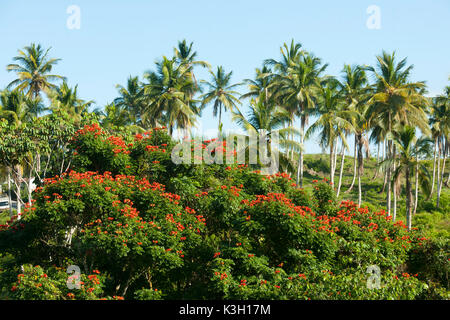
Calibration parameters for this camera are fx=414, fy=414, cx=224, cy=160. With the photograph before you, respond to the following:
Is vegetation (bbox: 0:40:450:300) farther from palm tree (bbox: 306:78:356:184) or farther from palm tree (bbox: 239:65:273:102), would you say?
palm tree (bbox: 239:65:273:102)

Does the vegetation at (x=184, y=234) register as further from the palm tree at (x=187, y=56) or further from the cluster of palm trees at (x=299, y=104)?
the palm tree at (x=187, y=56)

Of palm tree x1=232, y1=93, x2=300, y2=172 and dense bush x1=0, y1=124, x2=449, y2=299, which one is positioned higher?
palm tree x1=232, y1=93, x2=300, y2=172

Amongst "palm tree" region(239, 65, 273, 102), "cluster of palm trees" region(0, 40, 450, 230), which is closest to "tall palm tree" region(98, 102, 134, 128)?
"cluster of palm trees" region(0, 40, 450, 230)

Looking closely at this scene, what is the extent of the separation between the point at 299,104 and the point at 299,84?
105 inches

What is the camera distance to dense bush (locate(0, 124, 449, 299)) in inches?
460

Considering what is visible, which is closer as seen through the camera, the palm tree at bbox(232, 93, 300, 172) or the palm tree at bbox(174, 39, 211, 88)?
the palm tree at bbox(232, 93, 300, 172)

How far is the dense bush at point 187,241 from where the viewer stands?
38.3ft

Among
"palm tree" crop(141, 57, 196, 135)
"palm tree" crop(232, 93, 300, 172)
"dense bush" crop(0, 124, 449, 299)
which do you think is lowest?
"dense bush" crop(0, 124, 449, 299)

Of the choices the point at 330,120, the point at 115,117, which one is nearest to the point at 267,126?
the point at 330,120

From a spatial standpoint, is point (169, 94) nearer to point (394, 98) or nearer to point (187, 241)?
point (394, 98)

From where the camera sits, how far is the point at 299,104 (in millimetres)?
38062

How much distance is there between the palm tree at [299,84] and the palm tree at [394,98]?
626 cm

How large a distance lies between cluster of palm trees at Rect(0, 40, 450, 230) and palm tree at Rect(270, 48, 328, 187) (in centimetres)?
9
